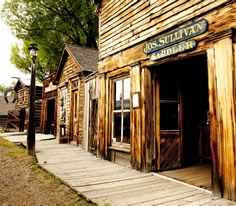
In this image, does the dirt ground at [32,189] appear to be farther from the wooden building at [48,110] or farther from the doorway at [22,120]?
the doorway at [22,120]

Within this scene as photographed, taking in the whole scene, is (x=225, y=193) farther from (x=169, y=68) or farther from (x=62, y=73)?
(x=62, y=73)

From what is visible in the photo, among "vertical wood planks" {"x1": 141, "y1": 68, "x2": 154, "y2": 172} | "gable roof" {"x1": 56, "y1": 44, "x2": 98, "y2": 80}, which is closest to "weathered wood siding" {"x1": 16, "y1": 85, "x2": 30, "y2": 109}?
"gable roof" {"x1": 56, "y1": 44, "x2": 98, "y2": 80}

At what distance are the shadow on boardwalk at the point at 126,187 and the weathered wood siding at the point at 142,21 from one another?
255cm

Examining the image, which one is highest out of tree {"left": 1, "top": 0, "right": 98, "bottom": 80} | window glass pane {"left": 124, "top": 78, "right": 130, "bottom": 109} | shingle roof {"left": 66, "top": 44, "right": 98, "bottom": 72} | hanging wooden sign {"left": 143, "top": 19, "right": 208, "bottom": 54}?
tree {"left": 1, "top": 0, "right": 98, "bottom": 80}

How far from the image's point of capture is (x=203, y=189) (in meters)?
3.36

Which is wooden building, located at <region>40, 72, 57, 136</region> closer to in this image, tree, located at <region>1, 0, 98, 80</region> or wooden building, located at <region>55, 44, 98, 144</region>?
wooden building, located at <region>55, 44, 98, 144</region>

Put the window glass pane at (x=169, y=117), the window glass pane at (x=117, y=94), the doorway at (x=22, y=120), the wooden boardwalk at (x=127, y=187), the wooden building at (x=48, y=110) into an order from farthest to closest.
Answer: the doorway at (x=22, y=120) < the wooden building at (x=48, y=110) < the window glass pane at (x=117, y=94) < the window glass pane at (x=169, y=117) < the wooden boardwalk at (x=127, y=187)

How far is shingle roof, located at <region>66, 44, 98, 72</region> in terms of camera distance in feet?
32.3

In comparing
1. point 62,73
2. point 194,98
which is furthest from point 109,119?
point 62,73

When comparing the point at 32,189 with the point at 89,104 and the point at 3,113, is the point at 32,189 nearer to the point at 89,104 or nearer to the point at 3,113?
the point at 89,104

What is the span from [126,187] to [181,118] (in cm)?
249

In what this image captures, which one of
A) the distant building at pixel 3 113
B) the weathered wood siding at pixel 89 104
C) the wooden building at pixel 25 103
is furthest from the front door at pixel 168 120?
the distant building at pixel 3 113

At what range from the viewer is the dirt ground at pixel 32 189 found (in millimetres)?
3135

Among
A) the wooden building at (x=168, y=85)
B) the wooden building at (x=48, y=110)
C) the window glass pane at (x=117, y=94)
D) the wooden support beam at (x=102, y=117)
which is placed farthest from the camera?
the wooden building at (x=48, y=110)
